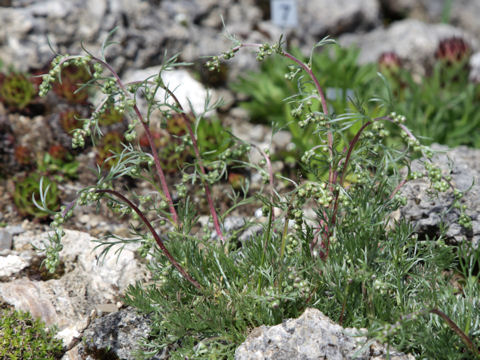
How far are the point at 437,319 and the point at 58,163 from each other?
11.0ft

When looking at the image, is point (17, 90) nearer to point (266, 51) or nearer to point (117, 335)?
point (117, 335)

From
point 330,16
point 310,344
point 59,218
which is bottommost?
point 310,344

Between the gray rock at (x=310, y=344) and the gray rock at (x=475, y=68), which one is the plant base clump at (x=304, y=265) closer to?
the gray rock at (x=310, y=344)

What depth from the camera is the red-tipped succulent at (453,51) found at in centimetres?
564

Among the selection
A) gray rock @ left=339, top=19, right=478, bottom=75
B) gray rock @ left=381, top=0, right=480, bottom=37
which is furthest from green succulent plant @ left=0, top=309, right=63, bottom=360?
gray rock @ left=381, top=0, right=480, bottom=37

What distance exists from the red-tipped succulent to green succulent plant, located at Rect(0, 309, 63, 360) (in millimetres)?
5031

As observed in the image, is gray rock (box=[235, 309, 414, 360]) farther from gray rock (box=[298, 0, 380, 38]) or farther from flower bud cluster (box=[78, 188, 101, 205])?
gray rock (box=[298, 0, 380, 38])

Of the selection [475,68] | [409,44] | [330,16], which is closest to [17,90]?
[330,16]

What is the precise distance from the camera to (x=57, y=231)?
7.07ft

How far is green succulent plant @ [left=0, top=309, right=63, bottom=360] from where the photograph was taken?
2.74 metres

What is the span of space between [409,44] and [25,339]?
Answer: 5.81m

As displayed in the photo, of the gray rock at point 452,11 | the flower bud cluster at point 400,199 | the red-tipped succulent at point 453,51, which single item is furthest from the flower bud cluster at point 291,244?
the gray rock at point 452,11

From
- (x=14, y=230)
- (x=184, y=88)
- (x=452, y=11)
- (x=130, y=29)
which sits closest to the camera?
(x=14, y=230)

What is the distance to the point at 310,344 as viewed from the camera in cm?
226
